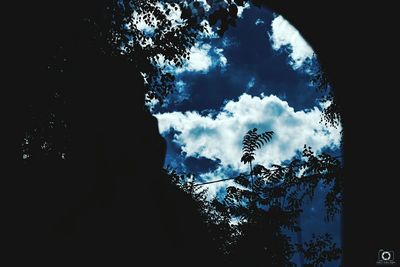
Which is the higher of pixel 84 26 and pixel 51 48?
pixel 84 26

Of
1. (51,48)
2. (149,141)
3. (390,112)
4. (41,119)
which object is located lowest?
(390,112)

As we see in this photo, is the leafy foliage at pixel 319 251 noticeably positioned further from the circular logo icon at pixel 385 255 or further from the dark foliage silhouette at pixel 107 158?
the circular logo icon at pixel 385 255

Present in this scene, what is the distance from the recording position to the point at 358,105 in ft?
3.15

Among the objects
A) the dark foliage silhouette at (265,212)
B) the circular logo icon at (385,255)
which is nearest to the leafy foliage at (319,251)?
the dark foliage silhouette at (265,212)

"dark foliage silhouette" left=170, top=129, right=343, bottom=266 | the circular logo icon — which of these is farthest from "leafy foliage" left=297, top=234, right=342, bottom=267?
the circular logo icon

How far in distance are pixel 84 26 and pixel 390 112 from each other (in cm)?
993

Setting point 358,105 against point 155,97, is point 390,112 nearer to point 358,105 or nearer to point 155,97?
point 358,105

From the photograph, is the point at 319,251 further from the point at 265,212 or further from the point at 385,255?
the point at 385,255

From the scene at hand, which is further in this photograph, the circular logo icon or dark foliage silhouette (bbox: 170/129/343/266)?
dark foliage silhouette (bbox: 170/129/343/266)

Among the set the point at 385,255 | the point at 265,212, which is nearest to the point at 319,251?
the point at 265,212

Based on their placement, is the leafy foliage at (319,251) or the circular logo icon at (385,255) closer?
the circular logo icon at (385,255)

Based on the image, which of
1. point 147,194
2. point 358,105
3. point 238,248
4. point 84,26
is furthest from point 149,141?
point 358,105

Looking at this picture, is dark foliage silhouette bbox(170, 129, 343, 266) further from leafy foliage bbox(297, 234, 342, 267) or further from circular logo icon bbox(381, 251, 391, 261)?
circular logo icon bbox(381, 251, 391, 261)

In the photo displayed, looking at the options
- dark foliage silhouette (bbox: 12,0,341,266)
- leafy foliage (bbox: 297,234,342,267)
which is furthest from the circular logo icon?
leafy foliage (bbox: 297,234,342,267)
